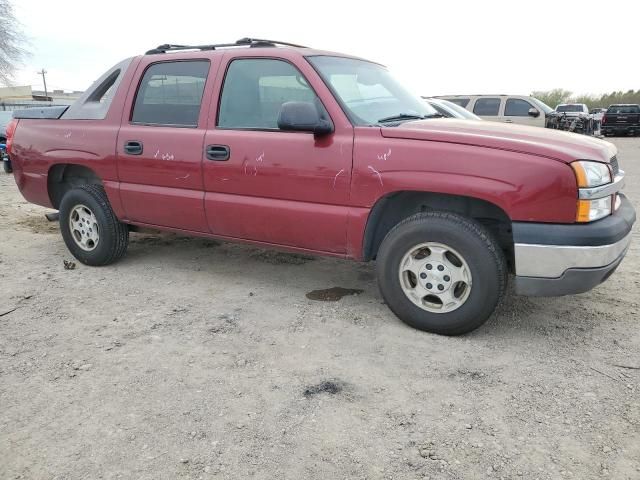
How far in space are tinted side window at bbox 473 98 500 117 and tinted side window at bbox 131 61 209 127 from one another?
471 inches

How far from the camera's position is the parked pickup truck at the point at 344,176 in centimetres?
301

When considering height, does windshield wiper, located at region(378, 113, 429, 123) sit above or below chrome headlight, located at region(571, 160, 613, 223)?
above

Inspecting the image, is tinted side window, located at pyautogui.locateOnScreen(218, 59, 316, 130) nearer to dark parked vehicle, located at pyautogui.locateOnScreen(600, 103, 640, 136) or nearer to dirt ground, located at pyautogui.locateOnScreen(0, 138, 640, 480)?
dirt ground, located at pyautogui.locateOnScreen(0, 138, 640, 480)

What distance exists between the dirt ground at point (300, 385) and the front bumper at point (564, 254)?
0.44m

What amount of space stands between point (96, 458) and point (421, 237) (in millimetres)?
2095

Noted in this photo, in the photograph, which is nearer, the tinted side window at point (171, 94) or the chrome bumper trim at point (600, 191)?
the chrome bumper trim at point (600, 191)

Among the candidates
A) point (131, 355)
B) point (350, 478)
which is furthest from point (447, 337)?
point (131, 355)

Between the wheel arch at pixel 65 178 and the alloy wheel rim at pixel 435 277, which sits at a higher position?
the wheel arch at pixel 65 178

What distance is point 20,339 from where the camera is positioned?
3395 mm

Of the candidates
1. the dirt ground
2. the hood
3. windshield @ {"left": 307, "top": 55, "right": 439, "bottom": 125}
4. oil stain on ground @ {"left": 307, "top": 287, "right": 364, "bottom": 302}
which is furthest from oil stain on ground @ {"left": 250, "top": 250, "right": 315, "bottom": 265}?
the hood

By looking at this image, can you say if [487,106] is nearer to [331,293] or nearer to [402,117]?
[402,117]

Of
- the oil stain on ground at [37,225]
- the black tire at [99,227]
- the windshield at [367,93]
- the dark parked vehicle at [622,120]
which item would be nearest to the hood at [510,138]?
the windshield at [367,93]

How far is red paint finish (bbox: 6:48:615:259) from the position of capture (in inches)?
118

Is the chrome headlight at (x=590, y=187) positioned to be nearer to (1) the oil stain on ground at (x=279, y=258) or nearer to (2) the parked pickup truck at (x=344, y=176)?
(2) the parked pickup truck at (x=344, y=176)
